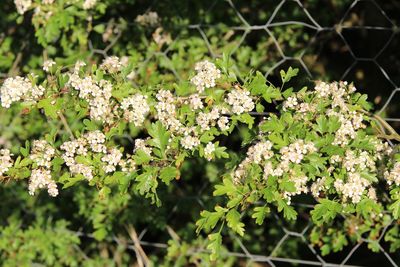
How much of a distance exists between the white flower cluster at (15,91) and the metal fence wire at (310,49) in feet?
2.69

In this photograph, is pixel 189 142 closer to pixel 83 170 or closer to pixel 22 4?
pixel 83 170

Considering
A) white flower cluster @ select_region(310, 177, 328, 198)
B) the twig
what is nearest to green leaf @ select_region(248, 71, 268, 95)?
white flower cluster @ select_region(310, 177, 328, 198)

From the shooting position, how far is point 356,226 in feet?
7.07

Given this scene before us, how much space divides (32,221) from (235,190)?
1.34m

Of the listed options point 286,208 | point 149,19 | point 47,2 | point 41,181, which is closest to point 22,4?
point 47,2

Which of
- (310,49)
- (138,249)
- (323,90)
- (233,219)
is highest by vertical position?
(323,90)

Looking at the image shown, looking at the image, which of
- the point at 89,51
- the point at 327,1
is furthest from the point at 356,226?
the point at 89,51

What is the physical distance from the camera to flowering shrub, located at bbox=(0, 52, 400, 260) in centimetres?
153

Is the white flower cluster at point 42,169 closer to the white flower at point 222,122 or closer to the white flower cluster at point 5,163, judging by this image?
the white flower cluster at point 5,163

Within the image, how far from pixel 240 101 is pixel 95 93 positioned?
318 mm

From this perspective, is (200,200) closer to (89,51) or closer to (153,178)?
(89,51)

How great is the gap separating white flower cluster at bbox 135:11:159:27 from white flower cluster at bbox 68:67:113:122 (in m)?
0.84

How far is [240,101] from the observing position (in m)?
1.57

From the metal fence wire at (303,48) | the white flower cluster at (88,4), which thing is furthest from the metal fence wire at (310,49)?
the white flower cluster at (88,4)
